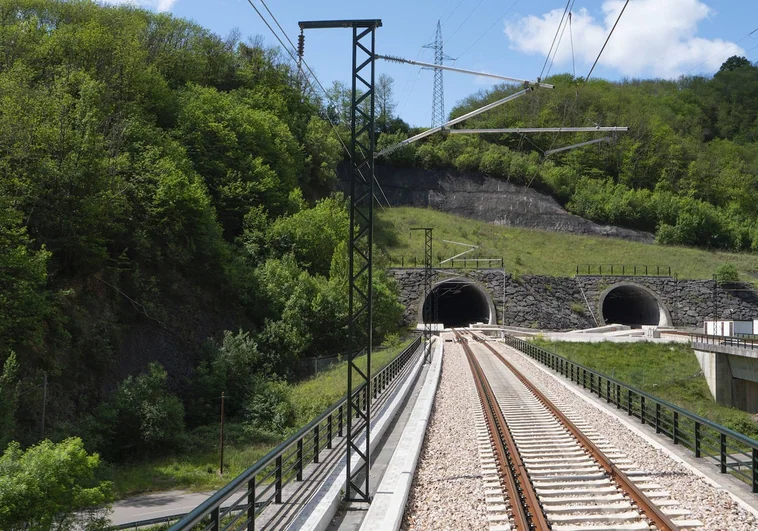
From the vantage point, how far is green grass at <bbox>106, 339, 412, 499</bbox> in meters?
21.0

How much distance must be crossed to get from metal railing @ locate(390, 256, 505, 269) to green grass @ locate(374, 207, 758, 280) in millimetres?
851

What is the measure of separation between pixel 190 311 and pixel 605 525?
101 ft

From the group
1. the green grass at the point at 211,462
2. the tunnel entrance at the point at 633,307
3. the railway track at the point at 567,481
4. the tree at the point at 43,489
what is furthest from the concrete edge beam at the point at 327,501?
the tunnel entrance at the point at 633,307

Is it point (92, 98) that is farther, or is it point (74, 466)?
point (92, 98)

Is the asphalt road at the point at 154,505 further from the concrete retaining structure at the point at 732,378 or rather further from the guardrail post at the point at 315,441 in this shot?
the concrete retaining structure at the point at 732,378

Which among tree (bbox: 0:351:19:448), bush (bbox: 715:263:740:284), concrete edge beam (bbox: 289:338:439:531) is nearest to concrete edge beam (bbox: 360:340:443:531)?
concrete edge beam (bbox: 289:338:439:531)

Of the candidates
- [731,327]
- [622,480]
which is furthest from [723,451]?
[731,327]

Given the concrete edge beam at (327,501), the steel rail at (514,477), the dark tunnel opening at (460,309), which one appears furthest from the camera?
the dark tunnel opening at (460,309)

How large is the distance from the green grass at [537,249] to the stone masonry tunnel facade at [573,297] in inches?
118

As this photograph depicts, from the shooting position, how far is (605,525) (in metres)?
7.78

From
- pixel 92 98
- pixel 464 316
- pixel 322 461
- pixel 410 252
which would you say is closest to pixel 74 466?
pixel 322 461

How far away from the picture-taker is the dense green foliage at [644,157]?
85312mm

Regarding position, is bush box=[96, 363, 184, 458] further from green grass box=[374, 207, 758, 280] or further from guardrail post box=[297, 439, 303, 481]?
green grass box=[374, 207, 758, 280]

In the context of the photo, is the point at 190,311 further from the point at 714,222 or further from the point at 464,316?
the point at 714,222
